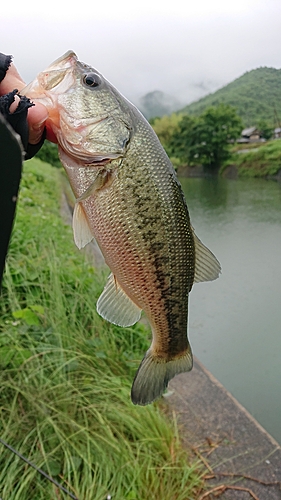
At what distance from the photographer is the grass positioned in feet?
7.74

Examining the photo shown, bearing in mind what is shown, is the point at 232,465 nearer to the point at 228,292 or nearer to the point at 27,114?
the point at 27,114

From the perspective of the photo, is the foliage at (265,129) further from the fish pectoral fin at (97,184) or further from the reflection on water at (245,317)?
the fish pectoral fin at (97,184)

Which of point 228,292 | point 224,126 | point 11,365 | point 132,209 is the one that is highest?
point 132,209

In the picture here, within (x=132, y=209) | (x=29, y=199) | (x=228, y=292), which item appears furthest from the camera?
(x=228, y=292)

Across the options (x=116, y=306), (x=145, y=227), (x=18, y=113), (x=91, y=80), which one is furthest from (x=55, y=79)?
(x=116, y=306)

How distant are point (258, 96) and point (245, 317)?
38.7m

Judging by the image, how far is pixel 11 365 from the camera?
2.72 meters

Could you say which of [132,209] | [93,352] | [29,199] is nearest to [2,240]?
[132,209]

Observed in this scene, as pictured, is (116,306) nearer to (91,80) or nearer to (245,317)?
(91,80)

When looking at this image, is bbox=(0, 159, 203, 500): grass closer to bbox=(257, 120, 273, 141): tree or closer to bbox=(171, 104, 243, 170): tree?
bbox=(171, 104, 243, 170): tree

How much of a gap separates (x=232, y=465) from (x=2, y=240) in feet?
9.70

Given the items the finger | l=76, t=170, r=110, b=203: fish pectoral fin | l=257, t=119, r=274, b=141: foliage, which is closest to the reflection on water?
l=76, t=170, r=110, b=203: fish pectoral fin

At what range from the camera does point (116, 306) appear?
1387 mm

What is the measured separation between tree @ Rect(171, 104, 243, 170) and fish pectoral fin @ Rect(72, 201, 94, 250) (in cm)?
3091
